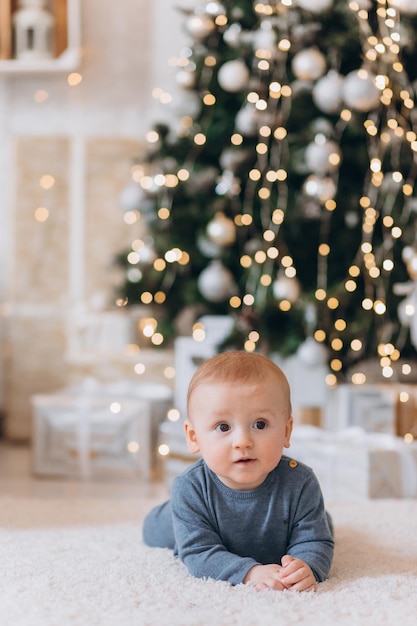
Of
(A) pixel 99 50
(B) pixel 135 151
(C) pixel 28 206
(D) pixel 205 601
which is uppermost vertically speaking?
(A) pixel 99 50

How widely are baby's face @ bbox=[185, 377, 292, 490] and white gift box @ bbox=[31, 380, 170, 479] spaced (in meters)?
1.37

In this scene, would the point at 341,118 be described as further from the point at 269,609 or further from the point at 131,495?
the point at 269,609

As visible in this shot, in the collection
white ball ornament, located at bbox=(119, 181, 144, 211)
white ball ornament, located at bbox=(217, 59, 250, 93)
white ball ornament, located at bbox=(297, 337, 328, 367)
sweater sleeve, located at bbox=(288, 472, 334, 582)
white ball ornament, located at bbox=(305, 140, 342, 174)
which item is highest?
white ball ornament, located at bbox=(217, 59, 250, 93)

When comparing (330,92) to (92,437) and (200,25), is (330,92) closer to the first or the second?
(200,25)

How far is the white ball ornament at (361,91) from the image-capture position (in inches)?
106

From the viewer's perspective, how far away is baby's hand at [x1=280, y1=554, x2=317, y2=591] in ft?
4.47

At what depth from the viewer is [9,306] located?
3.46 meters

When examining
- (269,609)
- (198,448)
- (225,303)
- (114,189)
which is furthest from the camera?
(114,189)

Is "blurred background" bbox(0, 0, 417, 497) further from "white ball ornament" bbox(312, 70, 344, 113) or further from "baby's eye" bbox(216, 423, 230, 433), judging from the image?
"baby's eye" bbox(216, 423, 230, 433)

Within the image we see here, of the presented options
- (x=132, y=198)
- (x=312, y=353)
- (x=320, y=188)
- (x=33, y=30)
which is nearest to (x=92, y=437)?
(x=312, y=353)

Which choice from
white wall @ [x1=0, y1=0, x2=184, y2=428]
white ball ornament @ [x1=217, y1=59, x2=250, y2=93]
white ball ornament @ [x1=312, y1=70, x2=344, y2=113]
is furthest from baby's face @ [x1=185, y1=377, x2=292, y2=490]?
white wall @ [x1=0, y1=0, x2=184, y2=428]

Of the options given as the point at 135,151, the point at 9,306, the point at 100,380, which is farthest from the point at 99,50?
the point at 100,380

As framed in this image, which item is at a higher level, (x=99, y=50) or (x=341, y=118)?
(x=99, y=50)

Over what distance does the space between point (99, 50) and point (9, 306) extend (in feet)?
3.56
